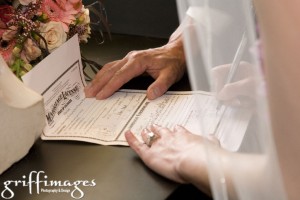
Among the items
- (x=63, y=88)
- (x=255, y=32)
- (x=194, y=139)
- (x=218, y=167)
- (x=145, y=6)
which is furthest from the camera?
(x=145, y=6)

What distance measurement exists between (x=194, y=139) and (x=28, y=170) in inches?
12.4

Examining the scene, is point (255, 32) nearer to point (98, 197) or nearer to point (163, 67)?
point (98, 197)

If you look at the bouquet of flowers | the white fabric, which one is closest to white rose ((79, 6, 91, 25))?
the bouquet of flowers

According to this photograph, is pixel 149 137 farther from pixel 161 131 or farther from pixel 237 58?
pixel 237 58

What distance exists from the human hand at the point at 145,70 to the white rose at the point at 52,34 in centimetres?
14

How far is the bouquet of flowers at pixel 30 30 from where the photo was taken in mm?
1070

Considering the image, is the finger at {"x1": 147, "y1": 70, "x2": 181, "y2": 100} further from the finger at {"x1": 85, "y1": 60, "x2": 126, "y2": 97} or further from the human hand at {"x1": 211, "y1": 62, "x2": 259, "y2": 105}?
the human hand at {"x1": 211, "y1": 62, "x2": 259, "y2": 105}

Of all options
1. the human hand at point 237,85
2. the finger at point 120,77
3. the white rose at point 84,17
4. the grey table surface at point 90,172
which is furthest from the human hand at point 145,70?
the human hand at point 237,85

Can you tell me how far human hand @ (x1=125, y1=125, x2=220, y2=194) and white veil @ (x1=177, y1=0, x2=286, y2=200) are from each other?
0.17 m

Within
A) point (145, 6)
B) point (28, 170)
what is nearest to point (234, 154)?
point (28, 170)

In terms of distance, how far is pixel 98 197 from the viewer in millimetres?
870

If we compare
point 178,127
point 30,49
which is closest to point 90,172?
point 178,127

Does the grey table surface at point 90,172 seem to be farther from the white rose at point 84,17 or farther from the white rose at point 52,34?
the white rose at point 84,17

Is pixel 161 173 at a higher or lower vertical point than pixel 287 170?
lower
